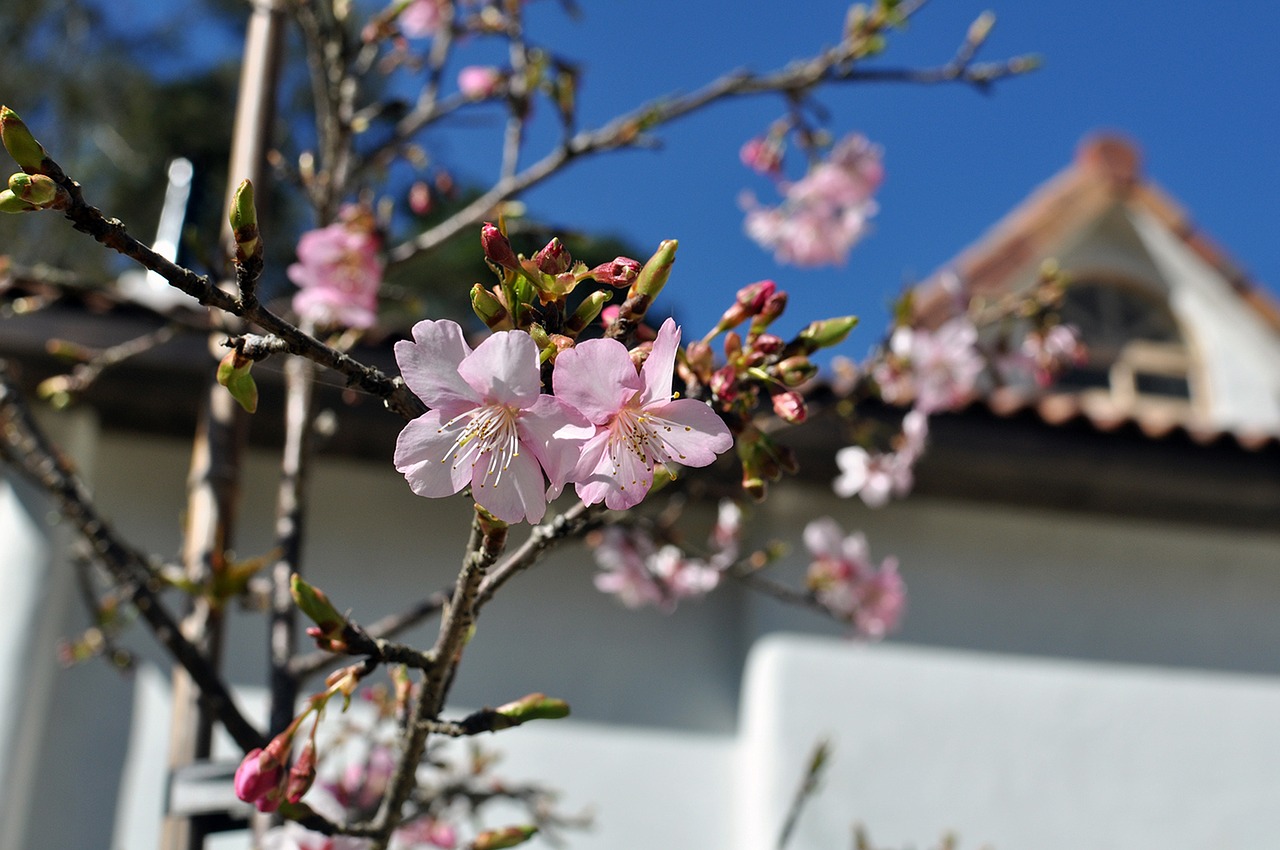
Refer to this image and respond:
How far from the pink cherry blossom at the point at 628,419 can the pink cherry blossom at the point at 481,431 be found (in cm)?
2

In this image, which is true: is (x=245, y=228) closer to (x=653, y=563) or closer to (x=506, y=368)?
(x=506, y=368)

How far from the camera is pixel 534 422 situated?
90 cm

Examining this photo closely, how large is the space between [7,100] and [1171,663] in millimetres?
12061

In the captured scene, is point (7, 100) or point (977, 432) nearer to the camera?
point (977, 432)

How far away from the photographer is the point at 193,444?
3316mm

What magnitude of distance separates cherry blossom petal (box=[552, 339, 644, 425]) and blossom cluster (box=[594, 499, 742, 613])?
141 cm

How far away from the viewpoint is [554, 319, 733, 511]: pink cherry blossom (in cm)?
86

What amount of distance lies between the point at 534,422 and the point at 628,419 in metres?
0.08

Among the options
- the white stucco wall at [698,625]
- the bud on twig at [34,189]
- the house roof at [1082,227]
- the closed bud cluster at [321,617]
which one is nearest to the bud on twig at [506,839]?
the closed bud cluster at [321,617]

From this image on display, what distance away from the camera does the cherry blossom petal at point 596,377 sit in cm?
85

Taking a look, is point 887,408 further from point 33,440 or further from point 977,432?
point 33,440

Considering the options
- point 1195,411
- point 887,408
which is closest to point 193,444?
point 887,408

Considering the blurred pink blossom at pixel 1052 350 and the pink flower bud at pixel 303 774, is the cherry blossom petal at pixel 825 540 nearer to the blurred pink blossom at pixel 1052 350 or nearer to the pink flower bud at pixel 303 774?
the blurred pink blossom at pixel 1052 350

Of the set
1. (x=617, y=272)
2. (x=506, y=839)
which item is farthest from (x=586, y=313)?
(x=506, y=839)
